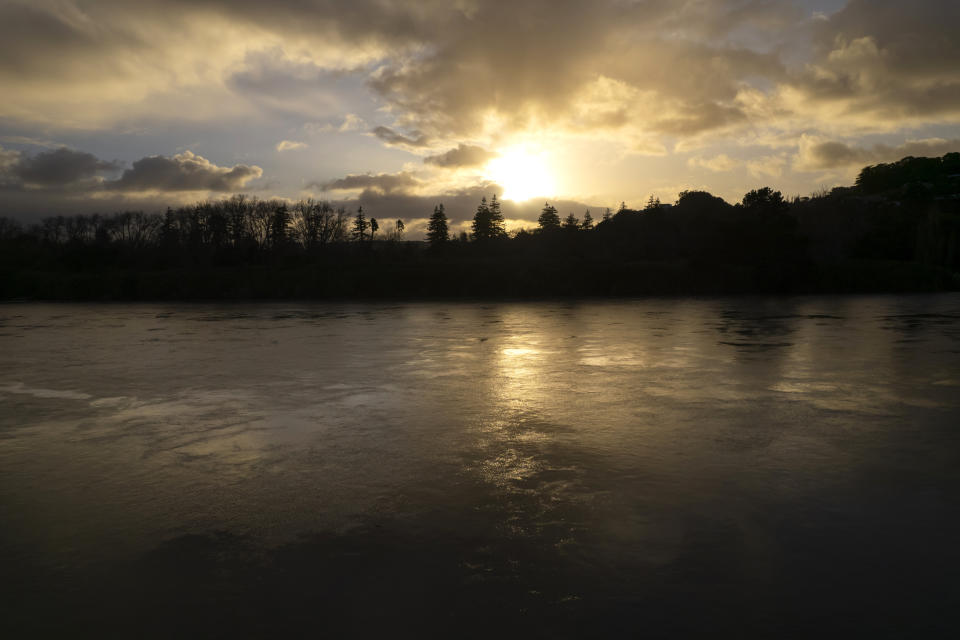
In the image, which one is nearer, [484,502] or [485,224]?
[484,502]

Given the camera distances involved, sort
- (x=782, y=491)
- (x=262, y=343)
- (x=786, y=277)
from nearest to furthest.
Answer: (x=782, y=491) → (x=262, y=343) → (x=786, y=277)

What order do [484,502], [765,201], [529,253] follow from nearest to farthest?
[484,502] → [765,201] → [529,253]

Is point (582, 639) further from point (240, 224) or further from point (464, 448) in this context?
point (240, 224)

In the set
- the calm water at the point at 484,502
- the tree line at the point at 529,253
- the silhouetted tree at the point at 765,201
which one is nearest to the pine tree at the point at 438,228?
the tree line at the point at 529,253

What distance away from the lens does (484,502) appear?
22.7 ft

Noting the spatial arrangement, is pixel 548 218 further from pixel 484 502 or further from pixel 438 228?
pixel 484 502

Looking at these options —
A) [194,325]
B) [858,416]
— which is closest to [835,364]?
[858,416]

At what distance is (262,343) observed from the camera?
2386cm

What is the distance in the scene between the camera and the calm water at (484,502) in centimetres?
477

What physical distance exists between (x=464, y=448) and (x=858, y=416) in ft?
24.7

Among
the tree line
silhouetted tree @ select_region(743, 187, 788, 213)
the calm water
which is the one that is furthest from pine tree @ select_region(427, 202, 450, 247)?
the calm water

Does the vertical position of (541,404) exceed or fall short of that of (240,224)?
it falls short

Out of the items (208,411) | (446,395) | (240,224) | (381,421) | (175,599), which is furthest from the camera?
(240,224)

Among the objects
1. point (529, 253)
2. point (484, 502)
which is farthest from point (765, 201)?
point (484, 502)
